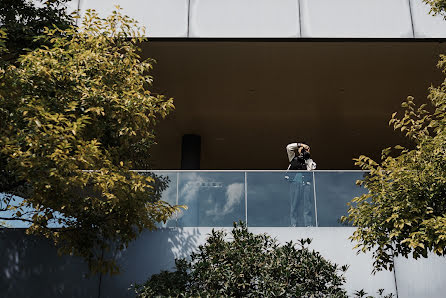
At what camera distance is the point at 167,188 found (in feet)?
31.4

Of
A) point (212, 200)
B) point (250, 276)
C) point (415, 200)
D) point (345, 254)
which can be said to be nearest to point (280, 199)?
point (212, 200)

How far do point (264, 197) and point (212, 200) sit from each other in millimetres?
951

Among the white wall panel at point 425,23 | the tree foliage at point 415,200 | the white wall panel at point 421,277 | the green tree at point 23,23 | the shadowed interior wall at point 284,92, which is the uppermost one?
the white wall panel at point 425,23

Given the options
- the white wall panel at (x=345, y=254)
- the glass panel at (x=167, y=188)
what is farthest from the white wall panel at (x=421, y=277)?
the glass panel at (x=167, y=188)

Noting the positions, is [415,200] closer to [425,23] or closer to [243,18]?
[425,23]

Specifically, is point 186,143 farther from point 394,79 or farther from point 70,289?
point 70,289

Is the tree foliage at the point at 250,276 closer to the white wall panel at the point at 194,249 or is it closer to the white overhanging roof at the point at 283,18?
the white wall panel at the point at 194,249

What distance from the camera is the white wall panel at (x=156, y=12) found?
1190 cm

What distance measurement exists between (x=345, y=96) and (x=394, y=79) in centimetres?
160

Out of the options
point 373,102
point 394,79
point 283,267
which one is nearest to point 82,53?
point 283,267

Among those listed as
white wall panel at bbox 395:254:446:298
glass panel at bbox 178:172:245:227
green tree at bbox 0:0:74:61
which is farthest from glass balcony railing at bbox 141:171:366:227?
green tree at bbox 0:0:74:61

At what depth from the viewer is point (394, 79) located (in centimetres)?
1437

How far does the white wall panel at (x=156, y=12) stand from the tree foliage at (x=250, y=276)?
5642 millimetres

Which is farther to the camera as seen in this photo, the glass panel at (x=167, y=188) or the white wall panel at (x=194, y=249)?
the glass panel at (x=167, y=188)
